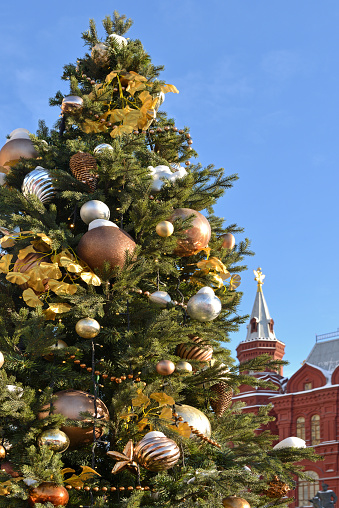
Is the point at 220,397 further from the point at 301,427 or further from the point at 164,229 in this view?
the point at 301,427

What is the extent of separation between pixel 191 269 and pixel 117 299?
1132 mm

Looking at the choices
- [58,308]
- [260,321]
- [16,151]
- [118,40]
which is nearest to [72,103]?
[16,151]

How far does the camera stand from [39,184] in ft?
13.4

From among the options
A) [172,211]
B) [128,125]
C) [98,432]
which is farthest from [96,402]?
[128,125]

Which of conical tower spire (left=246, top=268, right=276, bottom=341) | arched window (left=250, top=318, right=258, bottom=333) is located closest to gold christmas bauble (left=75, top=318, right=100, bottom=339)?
conical tower spire (left=246, top=268, right=276, bottom=341)

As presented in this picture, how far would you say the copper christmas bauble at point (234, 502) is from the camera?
3113mm

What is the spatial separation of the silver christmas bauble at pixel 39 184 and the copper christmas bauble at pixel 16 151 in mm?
520

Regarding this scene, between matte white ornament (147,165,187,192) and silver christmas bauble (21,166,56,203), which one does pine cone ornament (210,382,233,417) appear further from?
silver christmas bauble (21,166,56,203)

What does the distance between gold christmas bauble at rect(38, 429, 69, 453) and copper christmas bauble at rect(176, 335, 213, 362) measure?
1.28m

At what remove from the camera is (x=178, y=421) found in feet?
11.0

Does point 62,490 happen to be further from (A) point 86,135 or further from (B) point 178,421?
(A) point 86,135

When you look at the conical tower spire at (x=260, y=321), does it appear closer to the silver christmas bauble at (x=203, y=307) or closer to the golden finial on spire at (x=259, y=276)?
the golden finial on spire at (x=259, y=276)

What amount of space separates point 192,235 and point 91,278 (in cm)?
99

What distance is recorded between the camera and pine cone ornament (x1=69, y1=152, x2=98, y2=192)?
4.12 metres
